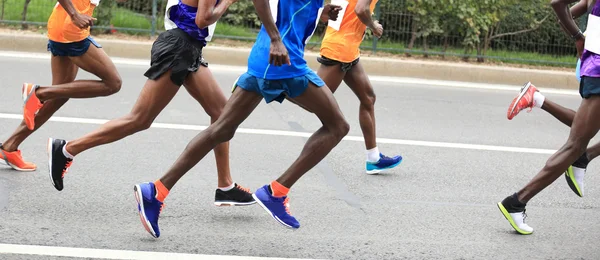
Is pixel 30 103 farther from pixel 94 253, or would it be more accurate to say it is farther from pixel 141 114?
pixel 94 253

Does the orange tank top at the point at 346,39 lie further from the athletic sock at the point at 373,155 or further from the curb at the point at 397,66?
the curb at the point at 397,66

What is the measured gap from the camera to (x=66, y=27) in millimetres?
6738

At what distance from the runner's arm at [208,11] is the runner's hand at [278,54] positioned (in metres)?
0.48

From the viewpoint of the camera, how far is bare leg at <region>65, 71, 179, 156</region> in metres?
5.88

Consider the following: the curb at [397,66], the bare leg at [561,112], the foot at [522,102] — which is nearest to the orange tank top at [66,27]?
the foot at [522,102]

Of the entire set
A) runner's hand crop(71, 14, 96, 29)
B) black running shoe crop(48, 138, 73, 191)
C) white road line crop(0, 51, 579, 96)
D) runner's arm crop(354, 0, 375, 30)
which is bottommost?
white road line crop(0, 51, 579, 96)

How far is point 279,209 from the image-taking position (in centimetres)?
577

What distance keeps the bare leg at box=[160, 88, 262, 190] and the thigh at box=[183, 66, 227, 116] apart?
1.56 feet

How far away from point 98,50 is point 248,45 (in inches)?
274

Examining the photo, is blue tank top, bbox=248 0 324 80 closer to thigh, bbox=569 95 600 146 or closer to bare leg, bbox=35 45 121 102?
bare leg, bbox=35 45 121 102

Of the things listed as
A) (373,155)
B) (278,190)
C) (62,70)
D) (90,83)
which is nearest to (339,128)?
(278,190)

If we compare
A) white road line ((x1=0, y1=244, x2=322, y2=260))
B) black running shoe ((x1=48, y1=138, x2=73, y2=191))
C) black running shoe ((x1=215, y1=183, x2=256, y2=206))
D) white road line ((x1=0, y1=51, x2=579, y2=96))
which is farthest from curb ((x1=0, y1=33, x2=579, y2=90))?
white road line ((x1=0, y1=244, x2=322, y2=260))

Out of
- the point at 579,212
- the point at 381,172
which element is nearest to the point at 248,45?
the point at 381,172

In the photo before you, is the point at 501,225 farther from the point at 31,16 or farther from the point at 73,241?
the point at 31,16
